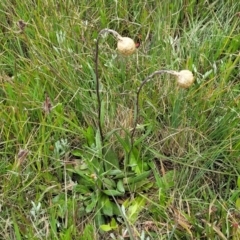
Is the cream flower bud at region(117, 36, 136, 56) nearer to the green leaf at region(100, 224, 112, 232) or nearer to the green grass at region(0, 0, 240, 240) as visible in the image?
the green grass at region(0, 0, 240, 240)

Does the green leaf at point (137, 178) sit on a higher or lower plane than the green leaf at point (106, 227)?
higher

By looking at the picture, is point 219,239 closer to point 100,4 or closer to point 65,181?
point 65,181

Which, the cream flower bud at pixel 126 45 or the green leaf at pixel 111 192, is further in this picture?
the green leaf at pixel 111 192

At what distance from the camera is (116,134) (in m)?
1.59

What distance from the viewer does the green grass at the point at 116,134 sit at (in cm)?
156

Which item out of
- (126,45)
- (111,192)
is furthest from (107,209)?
(126,45)

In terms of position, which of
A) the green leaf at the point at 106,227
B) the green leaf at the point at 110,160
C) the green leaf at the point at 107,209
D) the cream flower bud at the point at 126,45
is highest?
the cream flower bud at the point at 126,45

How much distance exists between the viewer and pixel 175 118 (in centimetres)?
169

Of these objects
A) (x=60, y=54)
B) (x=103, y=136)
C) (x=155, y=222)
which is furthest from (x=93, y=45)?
(x=155, y=222)

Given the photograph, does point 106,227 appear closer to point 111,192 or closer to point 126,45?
point 111,192

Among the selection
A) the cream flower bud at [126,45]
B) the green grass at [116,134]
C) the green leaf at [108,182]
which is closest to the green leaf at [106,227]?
the green grass at [116,134]

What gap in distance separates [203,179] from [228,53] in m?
0.47

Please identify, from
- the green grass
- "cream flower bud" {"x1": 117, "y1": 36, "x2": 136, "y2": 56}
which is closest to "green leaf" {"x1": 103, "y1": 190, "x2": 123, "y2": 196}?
the green grass

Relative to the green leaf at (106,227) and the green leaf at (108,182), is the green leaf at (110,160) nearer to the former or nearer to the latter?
the green leaf at (108,182)
